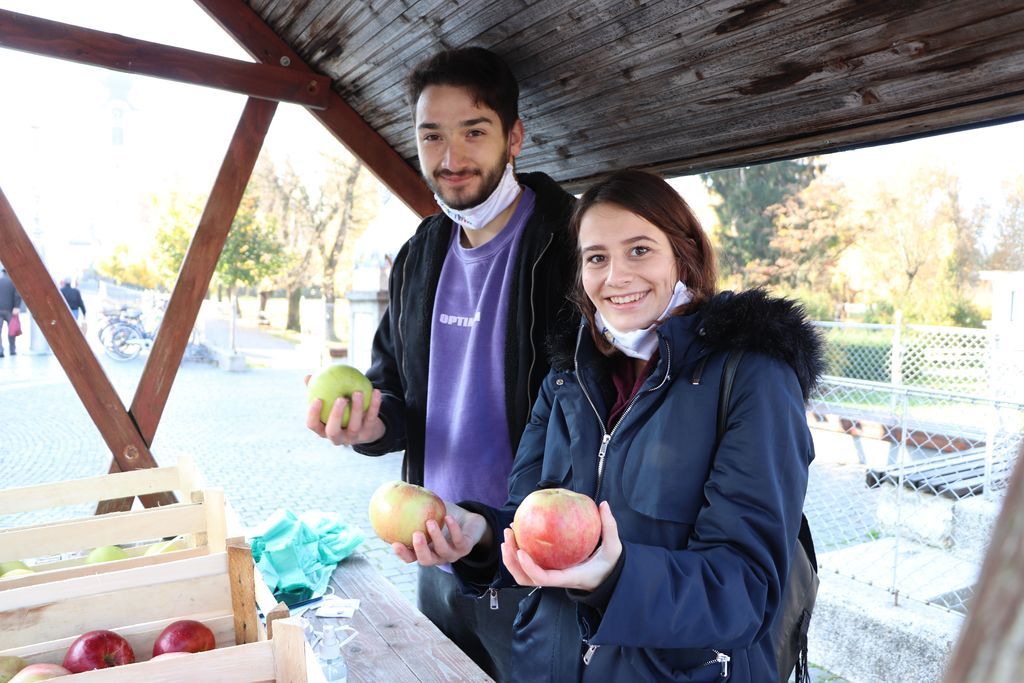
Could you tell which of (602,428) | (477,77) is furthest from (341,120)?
(602,428)

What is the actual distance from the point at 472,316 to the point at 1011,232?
22.0 m

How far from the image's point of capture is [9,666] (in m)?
1.74

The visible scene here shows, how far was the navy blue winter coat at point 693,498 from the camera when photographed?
1319mm

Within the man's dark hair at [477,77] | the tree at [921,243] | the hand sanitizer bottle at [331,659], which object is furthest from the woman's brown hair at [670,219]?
the tree at [921,243]

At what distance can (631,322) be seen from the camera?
5.62 feet

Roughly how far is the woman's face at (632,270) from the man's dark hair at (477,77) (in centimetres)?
92

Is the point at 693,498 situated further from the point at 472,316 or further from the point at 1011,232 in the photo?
the point at 1011,232

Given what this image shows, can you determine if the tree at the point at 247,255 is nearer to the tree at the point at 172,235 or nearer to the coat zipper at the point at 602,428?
the tree at the point at 172,235

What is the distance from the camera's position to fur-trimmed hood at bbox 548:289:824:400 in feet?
4.94

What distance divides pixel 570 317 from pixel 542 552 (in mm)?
778

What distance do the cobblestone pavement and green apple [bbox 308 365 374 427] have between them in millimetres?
3151

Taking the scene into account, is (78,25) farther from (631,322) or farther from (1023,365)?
(1023,365)

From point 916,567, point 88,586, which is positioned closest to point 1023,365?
point 916,567

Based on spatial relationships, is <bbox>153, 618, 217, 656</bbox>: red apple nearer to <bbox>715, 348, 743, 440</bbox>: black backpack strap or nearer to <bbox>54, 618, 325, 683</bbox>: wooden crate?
<bbox>54, 618, 325, 683</bbox>: wooden crate
